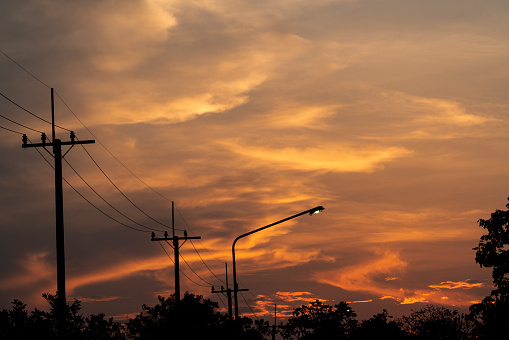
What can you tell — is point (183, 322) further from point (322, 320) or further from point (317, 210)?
point (322, 320)

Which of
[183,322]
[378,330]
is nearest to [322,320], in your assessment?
[378,330]

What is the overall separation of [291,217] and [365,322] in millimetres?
97533

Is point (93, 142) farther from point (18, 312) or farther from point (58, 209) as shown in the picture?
point (18, 312)

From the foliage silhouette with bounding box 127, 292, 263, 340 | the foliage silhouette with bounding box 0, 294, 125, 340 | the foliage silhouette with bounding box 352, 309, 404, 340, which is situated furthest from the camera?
the foliage silhouette with bounding box 352, 309, 404, 340

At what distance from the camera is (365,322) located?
135625 millimetres

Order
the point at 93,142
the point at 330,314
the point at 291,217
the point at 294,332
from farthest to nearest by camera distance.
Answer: the point at 294,332 → the point at 330,314 → the point at 291,217 → the point at 93,142

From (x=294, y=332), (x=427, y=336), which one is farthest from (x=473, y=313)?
(x=294, y=332)

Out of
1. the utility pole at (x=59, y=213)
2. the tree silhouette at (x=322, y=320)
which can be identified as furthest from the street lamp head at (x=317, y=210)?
the tree silhouette at (x=322, y=320)

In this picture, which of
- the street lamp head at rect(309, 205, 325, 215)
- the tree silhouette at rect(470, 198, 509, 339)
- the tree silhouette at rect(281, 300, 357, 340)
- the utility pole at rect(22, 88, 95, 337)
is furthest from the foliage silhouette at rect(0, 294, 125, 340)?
the tree silhouette at rect(281, 300, 357, 340)

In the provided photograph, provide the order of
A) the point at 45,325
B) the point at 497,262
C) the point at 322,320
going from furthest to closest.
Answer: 1. the point at 322,320
2. the point at 497,262
3. the point at 45,325

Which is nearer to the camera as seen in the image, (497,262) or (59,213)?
(59,213)

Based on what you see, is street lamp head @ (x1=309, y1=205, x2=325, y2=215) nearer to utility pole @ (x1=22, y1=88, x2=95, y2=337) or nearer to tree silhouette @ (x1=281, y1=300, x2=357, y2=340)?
utility pole @ (x1=22, y1=88, x2=95, y2=337)

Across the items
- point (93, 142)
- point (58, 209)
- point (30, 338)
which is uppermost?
point (93, 142)

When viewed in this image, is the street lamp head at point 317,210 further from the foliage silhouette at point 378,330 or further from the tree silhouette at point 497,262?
the foliage silhouette at point 378,330
